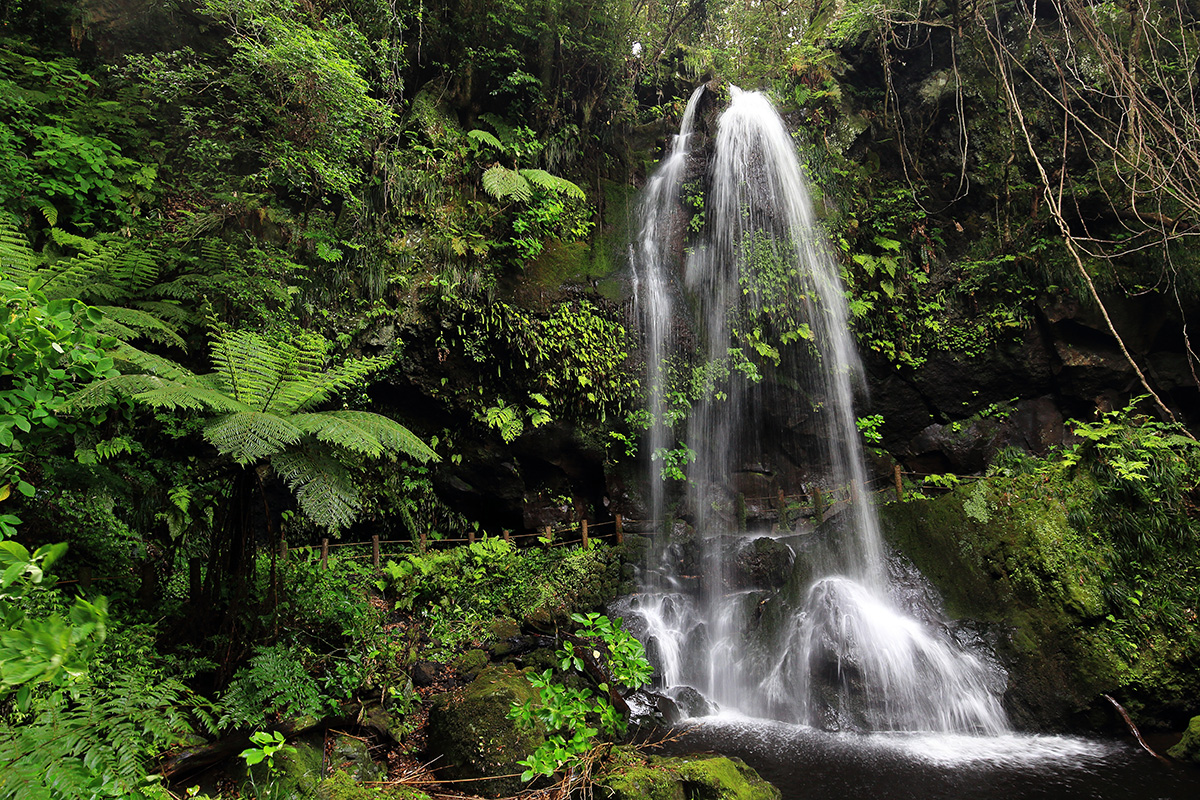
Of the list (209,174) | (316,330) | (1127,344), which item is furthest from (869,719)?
(209,174)

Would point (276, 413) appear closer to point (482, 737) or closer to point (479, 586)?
point (482, 737)

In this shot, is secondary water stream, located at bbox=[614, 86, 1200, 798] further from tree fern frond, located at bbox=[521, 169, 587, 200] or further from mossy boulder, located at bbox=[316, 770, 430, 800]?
mossy boulder, located at bbox=[316, 770, 430, 800]

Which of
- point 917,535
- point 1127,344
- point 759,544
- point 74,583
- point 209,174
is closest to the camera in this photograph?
point 74,583

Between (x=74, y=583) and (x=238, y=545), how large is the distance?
100 centimetres

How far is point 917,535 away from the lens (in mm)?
7379

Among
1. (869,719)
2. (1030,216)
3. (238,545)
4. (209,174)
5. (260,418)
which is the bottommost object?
(869,719)

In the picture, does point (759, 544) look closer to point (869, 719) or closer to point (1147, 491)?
point (869, 719)

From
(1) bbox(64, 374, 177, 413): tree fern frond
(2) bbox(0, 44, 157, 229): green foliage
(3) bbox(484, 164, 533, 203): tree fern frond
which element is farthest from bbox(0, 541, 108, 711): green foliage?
(3) bbox(484, 164, 533, 203): tree fern frond

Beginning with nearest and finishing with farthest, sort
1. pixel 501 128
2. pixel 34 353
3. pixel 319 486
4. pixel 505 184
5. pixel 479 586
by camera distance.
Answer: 1. pixel 34 353
2. pixel 319 486
3. pixel 479 586
4. pixel 505 184
5. pixel 501 128

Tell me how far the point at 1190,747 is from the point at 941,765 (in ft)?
6.83

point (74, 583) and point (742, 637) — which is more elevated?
point (74, 583)

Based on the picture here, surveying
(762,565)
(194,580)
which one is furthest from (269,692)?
(762,565)

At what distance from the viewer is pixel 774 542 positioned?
331 inches

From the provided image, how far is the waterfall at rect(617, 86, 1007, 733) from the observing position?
19.9ft
